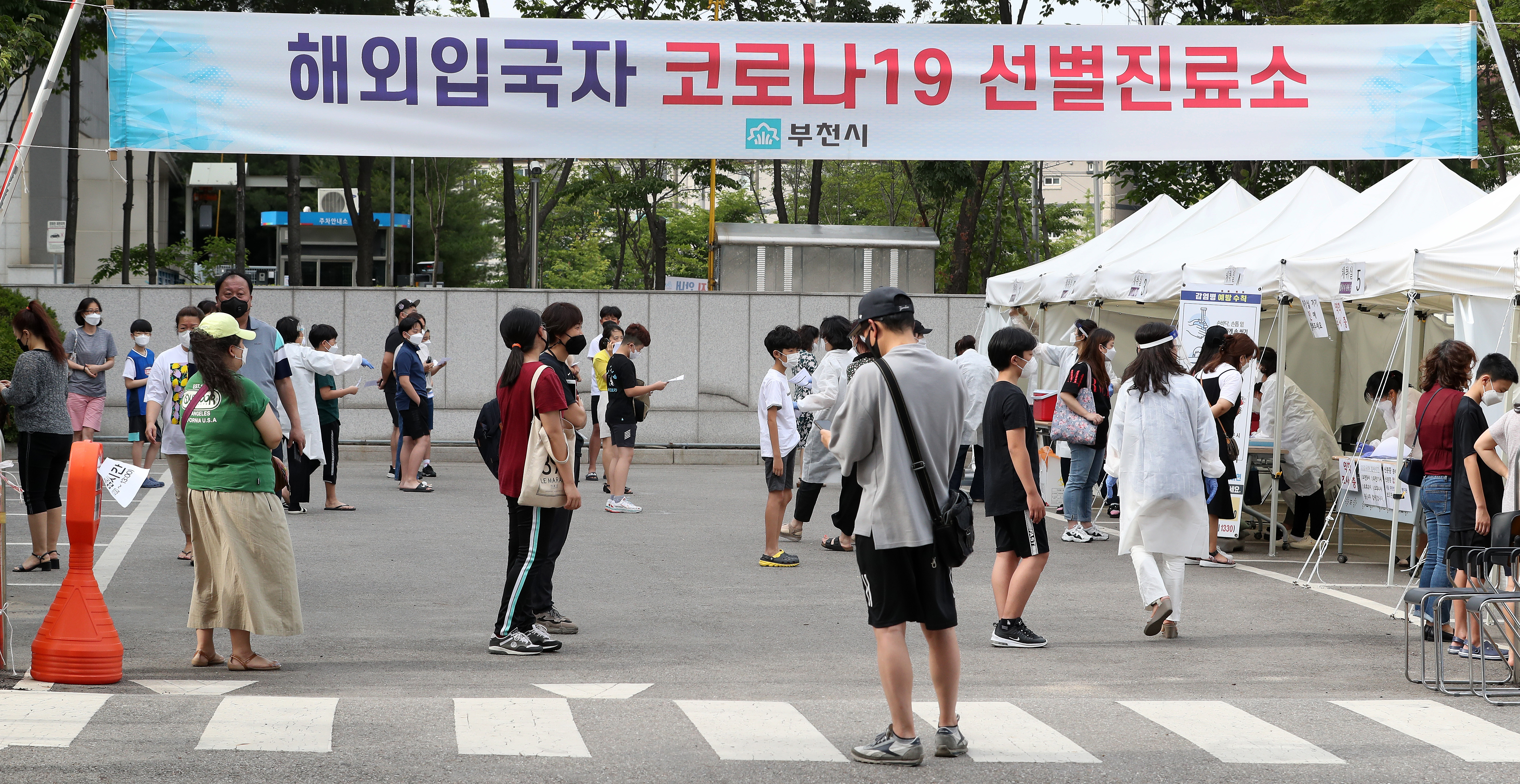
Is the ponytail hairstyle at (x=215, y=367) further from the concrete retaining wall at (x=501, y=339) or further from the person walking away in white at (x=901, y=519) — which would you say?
the concrete retaining wall at (x=501, y=339)

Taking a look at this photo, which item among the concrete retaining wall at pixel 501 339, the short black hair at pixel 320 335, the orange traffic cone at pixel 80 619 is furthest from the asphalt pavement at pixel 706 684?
the concrete retaining wall at pixel 501 339

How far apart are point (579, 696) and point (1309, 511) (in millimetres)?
8291

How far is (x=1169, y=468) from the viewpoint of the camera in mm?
7926

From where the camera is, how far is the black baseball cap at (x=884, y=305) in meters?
5.26

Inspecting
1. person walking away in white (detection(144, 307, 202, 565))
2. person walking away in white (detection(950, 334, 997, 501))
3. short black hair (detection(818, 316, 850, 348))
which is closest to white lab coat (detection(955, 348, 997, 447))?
person walking away in white (detection(950, 334, 997, 501))

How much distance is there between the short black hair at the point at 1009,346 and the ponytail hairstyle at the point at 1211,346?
3179 millimetres

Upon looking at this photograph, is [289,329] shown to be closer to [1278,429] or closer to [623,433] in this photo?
[623,433]

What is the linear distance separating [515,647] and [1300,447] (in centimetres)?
771

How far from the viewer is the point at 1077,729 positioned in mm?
5719

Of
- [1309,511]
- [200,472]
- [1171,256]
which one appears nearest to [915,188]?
[1171,256]

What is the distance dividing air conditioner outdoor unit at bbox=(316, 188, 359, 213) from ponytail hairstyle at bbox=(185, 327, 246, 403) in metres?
51.0

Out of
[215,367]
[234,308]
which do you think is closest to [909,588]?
[215,367]

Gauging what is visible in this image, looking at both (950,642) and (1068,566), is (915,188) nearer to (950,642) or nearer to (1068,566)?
(1068,566)

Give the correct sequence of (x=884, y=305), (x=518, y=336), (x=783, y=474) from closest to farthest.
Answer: (x=884, y=305)
(x=518, y=336)
(x=783, y=474)
